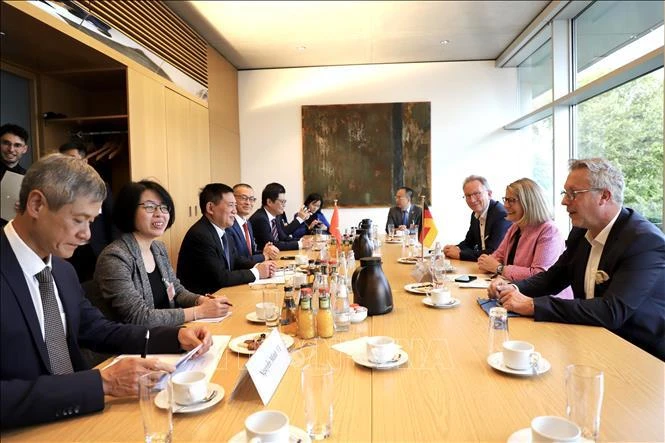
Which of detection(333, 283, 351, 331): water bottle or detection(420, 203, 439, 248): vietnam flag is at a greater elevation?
detection(420, 203, 439, 248): vietnam flag

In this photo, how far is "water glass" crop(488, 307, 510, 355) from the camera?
1.54 m

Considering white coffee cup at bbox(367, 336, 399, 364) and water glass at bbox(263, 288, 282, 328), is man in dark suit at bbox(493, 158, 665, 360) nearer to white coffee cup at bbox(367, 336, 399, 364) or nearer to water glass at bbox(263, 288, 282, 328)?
white coffee cup at bbox(367, 336, 399, 364)

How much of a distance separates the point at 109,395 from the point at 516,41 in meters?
6.37

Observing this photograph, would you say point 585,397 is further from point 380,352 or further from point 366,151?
point 366,151

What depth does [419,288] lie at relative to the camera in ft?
8.34

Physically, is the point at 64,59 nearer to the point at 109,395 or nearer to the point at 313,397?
the point at 109,395

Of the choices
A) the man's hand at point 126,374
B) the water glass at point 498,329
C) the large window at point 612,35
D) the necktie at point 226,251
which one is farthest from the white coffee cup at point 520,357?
the large window at point 612,35

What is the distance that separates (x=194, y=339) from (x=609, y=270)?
1.68 meters

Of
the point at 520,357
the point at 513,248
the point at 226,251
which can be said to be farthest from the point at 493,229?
the point at 520,357

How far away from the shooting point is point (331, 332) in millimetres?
1747

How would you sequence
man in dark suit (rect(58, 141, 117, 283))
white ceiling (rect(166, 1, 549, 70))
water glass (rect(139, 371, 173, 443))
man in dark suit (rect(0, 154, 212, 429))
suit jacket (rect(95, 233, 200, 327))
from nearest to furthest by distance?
1. water glass (rect(139, 371, 173, 443))
2. man in dark suit (rect(0, 154, 212, 429))
3. suit jacket (rect(95, 233, 200, 327))
4. man in dark suit (rect(58, 141, 117, 283))
5. white ceiling (rect(166, 1, 549, 70))

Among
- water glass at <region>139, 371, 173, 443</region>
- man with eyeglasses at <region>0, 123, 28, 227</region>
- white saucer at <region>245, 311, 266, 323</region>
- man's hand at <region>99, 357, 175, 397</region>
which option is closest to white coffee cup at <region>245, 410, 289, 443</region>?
water glass at <region>139, 371, 173, 443</region>

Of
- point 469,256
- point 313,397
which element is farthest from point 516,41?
point 313,397

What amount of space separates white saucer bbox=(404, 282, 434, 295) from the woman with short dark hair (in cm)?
98
